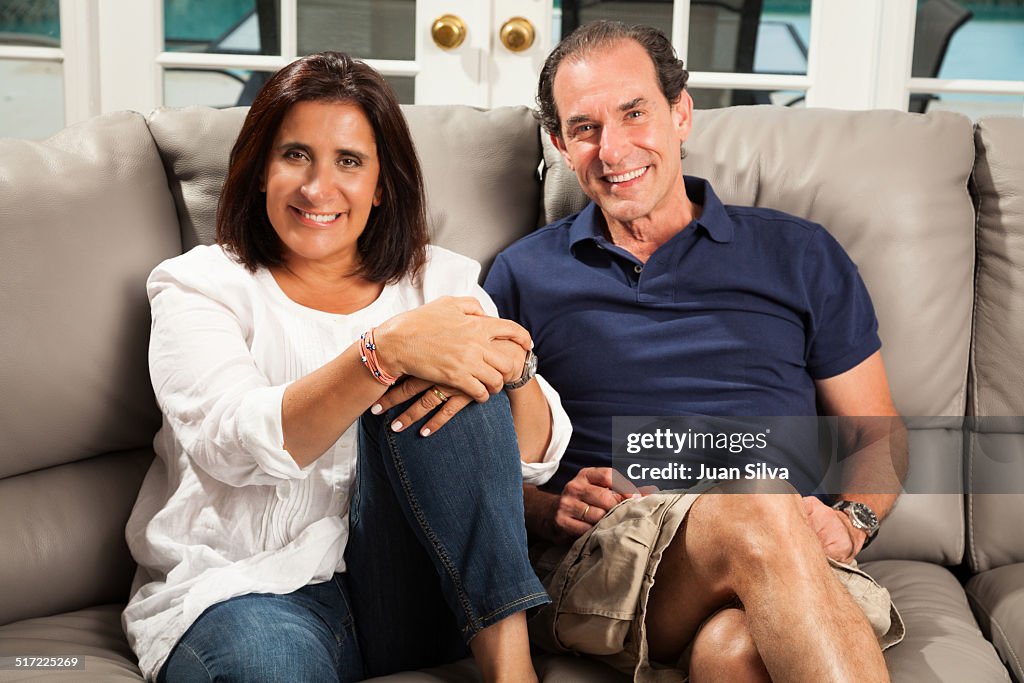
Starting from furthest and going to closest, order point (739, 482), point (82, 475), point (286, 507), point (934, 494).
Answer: point (934, 494)
point (82, 475)
point (286, 507)
point (739, 482)

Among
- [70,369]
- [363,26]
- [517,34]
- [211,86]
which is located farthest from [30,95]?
[70,369]

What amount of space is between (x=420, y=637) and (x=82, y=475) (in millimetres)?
537

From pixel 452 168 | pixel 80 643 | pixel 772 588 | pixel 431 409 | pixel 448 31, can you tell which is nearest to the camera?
pixel 772 588

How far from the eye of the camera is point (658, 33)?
5.36ft

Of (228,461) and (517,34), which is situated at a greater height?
(517,34)

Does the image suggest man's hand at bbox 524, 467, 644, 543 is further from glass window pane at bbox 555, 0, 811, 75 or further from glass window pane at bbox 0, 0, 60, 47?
glass window pane at bbox 0, 0, 60, 47

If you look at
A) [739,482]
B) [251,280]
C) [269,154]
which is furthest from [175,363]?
[739,482]

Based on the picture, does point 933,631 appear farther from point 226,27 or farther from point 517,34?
point 226,27

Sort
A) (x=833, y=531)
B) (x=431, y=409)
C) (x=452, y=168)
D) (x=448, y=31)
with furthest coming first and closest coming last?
(x=448, y=31) < (x=452, y=168) < (x=833, y=531) < (x=431, y=409)

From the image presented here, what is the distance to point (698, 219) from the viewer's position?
62.1 inches

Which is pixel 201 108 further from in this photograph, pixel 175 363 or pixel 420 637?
pixel 420 637

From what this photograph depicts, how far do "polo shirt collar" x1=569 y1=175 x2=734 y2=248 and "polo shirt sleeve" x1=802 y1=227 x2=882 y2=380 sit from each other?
0.42 feet

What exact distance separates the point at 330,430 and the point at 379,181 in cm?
42

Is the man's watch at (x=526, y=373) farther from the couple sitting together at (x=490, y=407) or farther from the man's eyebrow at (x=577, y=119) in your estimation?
the man's eyebrow at (x=577, y=119)
